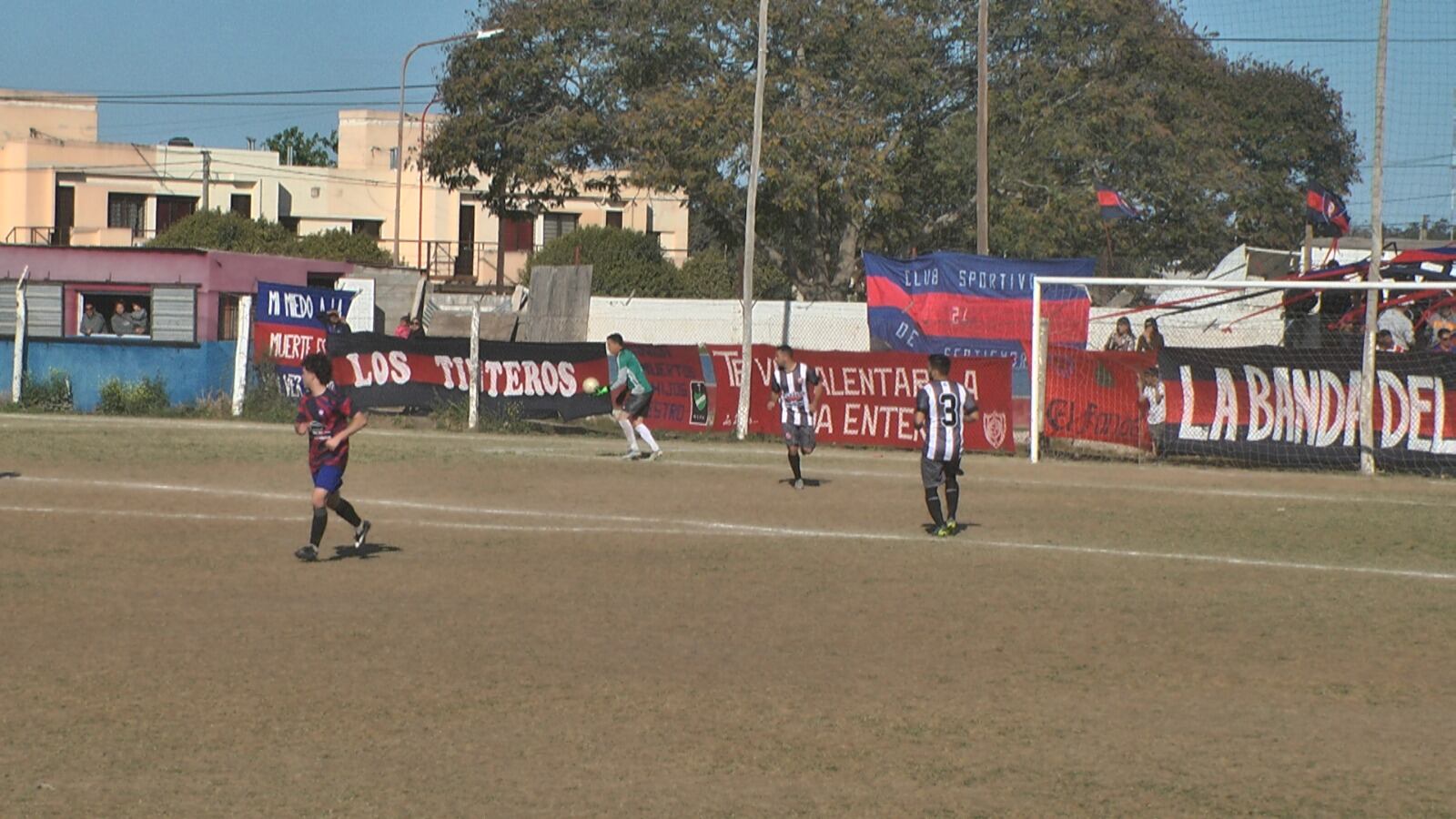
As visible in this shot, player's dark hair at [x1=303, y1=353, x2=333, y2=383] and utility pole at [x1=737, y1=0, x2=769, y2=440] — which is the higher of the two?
utility pole at [x1=737, y1=0, x2=769, y2=440]

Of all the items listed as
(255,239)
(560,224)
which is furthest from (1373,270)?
(560,224)

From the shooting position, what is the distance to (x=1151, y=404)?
2359 cm

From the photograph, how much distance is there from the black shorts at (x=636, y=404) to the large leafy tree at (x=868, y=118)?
18110 mm

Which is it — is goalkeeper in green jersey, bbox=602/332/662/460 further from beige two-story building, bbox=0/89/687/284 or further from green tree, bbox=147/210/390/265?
beige two-story building, bbox=0/89/687/284

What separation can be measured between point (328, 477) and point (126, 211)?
60.3 metres

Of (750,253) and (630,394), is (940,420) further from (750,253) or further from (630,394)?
(750,253)

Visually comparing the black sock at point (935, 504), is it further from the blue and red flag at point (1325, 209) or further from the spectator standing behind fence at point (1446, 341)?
the blue and red flag at point (1325, 209)

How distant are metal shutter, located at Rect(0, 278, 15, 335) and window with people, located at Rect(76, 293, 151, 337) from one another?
112 centimetres

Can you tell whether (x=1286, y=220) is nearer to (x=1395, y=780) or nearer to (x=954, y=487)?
(x=954, y=487)

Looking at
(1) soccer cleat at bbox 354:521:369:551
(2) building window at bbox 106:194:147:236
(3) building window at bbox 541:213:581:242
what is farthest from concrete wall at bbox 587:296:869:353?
(2) building window at bbox 106:194:147:236

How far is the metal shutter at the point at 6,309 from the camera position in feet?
102

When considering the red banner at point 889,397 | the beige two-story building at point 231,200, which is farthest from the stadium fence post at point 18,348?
the beige two-story building at point 231,200

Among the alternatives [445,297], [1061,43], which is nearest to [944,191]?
[1061,43]

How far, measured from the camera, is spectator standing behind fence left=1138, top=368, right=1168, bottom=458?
23.5m
